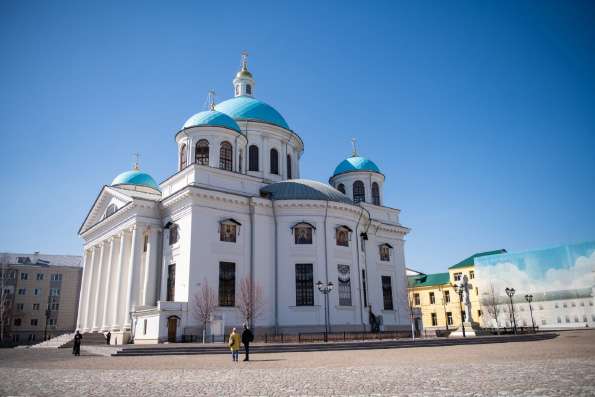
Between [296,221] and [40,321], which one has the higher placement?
[296,221]

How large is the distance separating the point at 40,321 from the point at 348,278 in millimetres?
50759

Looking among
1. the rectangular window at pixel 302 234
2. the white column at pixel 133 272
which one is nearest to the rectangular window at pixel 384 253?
the rectangular window at pixel 302 234

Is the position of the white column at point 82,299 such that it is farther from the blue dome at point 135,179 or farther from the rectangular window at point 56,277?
the rectangular window at point 56,277

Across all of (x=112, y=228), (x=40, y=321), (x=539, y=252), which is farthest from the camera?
(x=40, y=321)

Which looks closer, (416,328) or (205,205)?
(205,205)

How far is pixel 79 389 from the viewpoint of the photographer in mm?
8867

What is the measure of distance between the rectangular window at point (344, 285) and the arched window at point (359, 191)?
12.3m

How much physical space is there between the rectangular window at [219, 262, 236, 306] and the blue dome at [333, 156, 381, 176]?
18627 millimetres

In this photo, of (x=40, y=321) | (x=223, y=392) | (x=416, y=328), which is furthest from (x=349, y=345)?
(x=40, y=321)

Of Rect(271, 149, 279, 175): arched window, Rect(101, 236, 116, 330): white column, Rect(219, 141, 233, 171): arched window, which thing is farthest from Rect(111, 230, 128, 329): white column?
Rect(271, 149, 279, 175): arched window

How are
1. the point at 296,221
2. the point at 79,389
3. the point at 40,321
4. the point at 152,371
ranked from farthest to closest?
1. the point at 40,321
2. the point at 296,221
3. the point at 152,371
4. the point at 79,389

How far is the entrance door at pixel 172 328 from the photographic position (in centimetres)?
2703

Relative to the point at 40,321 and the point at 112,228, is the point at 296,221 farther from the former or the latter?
the point at 40,321

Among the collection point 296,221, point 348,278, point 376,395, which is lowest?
point 376,395
